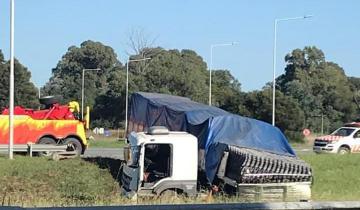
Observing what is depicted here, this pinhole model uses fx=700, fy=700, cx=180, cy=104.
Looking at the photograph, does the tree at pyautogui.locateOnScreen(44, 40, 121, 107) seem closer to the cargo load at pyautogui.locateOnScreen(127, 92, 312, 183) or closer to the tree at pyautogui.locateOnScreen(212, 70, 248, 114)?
the tree at pyautogui.locateOnScreen(212, 70, 248, 114)

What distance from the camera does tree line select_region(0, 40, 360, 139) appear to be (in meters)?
80.1

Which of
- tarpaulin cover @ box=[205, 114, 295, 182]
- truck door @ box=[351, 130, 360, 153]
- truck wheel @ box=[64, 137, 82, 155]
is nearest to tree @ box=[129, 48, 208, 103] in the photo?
truck door @ box=[351, 130, 360, 153]

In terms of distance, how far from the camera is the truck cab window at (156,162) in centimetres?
1747

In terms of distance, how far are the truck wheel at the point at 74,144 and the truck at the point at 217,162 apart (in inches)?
515

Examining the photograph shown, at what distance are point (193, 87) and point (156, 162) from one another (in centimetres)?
7449

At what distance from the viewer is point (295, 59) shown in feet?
407

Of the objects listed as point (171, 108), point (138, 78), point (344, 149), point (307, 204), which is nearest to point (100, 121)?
point (138, 78)

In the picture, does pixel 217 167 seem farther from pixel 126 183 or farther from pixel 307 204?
pixel 307 204

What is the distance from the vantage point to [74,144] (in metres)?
33.3

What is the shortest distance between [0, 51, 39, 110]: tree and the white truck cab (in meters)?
72.9

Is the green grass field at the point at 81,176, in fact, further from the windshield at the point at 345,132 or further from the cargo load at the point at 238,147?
the windshield at the point at 345,132

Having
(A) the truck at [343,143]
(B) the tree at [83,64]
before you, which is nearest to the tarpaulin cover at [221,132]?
(A) the truck at [343,143]

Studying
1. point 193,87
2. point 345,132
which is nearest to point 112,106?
point 193,87

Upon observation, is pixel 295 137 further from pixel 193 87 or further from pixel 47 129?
pixel 47 129
